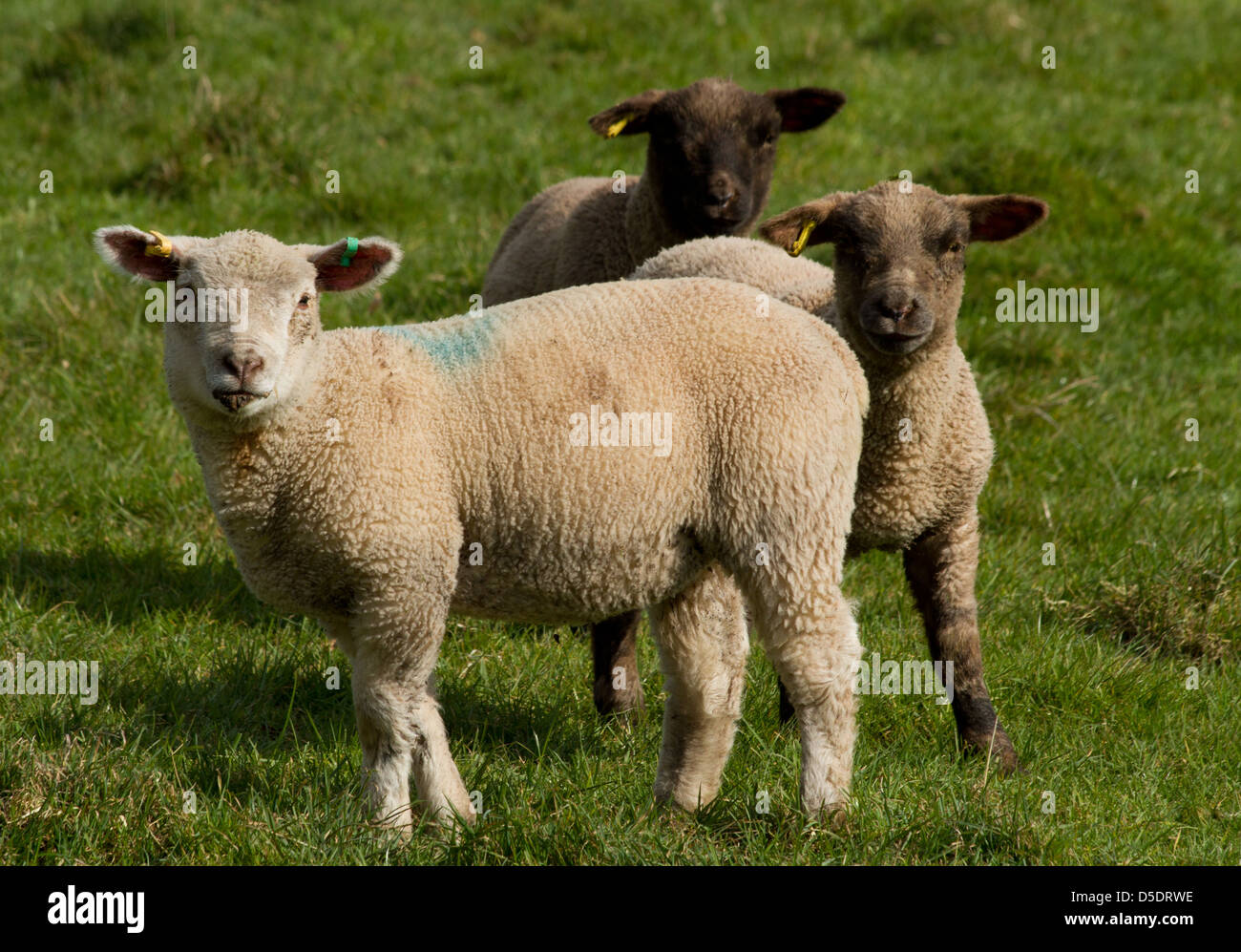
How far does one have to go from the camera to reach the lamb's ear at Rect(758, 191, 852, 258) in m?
4.41

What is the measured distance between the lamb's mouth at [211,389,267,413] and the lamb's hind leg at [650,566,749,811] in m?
1.26

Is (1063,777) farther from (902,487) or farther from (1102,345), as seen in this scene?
(1102,345)

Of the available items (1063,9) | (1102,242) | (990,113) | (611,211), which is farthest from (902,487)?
(1063,9)

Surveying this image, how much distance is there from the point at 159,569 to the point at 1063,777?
10.7ft

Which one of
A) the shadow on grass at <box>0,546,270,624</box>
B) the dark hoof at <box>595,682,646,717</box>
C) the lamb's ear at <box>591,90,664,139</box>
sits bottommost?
the dark hoof at <box>595,682,646,717</box>

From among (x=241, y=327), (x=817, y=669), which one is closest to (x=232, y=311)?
(x=241, y=327)

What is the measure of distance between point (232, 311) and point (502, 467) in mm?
741

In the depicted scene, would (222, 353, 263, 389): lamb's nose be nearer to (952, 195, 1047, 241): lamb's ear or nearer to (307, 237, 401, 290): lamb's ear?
(307, 237, 401, 290): lamb's ear

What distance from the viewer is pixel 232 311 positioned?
131 inches

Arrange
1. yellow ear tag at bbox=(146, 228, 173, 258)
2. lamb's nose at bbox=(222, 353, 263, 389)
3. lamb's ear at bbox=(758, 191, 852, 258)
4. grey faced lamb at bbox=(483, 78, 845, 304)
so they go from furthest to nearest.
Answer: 1. grey faced lamb at bbox=(483, 78, 845, 304)
2. lamb's ear at bbox=(758, 191, 852, 258)
3. yellow ear tag at bbox=(146, 228, 173, 258)
4. lamb's nose at bbox=(222, 353, 263, 389)

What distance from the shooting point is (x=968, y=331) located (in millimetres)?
6953

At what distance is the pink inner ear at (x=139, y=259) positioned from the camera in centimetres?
349

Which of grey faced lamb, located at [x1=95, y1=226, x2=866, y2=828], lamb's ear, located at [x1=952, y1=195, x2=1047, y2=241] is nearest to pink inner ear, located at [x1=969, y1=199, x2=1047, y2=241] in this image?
lamb's ear, located at [x1=952, y1=195, x2=1047, y2=241]

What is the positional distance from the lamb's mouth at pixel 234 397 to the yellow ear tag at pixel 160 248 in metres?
0.40
